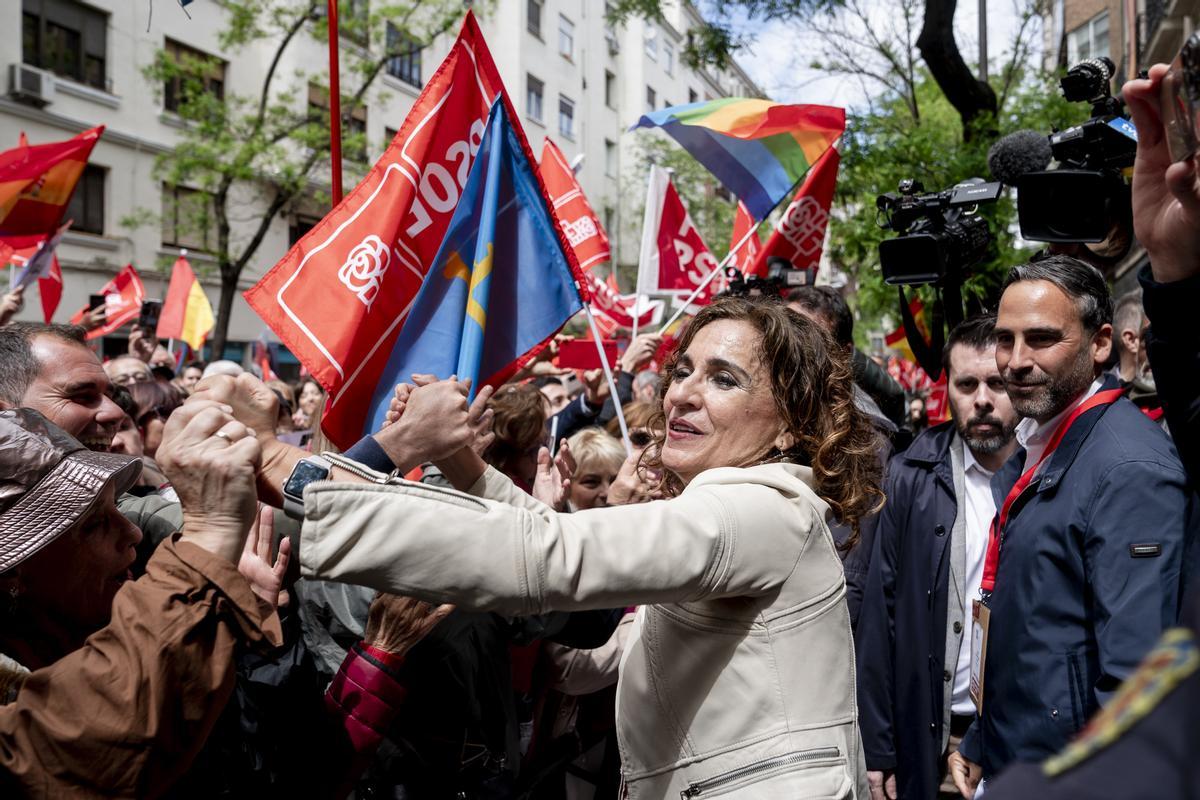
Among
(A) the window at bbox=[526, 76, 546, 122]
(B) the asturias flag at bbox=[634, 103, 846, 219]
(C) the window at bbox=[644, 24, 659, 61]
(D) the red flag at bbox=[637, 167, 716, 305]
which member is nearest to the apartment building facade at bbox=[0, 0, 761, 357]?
(A) the window at bbox=[526, 76, 546, 122]

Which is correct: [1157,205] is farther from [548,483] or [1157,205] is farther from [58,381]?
[58,381]

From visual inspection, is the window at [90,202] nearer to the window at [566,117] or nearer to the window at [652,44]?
the window at [566,117]

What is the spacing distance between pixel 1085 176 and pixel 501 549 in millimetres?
2190

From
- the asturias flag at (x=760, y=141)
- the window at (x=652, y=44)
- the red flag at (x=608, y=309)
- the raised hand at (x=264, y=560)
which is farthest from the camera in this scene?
the window at (x=652, y=44)

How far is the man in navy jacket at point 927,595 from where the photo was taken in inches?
128

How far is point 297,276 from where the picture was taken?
3.19 m

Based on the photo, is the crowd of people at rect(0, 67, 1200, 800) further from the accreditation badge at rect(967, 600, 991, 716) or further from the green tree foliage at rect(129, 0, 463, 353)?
the green tree foliage at rect(129, 0, 463, 353)

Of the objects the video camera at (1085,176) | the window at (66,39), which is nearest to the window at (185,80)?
the window at (66,39)

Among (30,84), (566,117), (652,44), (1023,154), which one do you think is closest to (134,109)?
(30,84)

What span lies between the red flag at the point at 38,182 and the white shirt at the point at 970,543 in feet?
21.1

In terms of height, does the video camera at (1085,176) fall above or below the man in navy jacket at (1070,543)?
above

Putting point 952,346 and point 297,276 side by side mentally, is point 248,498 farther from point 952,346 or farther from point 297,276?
point 952,346

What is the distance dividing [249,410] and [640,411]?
2962 mm

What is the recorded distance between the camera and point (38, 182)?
7.18 meters
